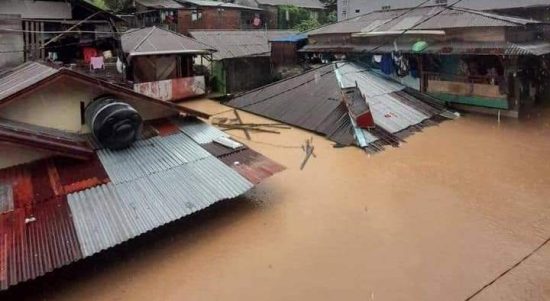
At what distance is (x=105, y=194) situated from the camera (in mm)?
7480

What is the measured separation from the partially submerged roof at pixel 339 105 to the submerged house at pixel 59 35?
23.8ft

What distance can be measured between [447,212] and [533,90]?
14.8m

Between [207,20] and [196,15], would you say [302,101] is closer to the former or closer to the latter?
[207,20]

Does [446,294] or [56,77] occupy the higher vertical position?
[56,77]

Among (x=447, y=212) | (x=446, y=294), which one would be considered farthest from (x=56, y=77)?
(x=447, y=212)

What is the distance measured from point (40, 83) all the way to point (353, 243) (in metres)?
7.43

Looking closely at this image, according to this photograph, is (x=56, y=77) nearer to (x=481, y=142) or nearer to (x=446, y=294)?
(x=446, y=294)

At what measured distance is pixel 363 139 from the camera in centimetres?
1412

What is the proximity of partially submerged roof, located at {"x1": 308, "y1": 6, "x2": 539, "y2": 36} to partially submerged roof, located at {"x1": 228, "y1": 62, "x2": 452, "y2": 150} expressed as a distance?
10.2 feet

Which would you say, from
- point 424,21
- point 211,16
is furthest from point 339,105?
point 211,16

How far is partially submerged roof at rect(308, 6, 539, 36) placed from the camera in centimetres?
1720

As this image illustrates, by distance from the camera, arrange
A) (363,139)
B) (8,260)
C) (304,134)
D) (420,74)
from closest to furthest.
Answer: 1. (8,260)
2. (363,139)
3. (304,134)
4. (420,74)

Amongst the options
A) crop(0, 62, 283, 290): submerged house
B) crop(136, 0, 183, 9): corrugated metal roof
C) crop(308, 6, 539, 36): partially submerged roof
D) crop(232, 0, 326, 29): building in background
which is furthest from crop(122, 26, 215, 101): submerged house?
crop(232, 0, 326, 29): building in background

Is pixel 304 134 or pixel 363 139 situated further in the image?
pixel 304 134
